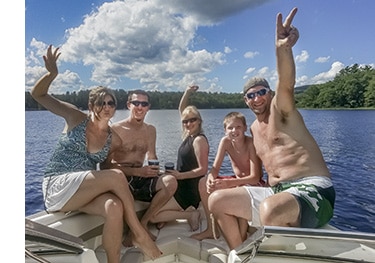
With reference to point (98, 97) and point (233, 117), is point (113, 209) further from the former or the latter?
point (233, 117)

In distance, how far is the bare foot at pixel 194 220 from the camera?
58.4 inches

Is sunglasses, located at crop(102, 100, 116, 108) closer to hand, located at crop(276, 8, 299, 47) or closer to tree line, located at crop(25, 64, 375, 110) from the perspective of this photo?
tree line, located at crop(25, 64, 375, 110)

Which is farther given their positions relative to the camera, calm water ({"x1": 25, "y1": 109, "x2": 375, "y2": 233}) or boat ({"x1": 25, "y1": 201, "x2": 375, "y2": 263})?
calm water ({"x1": 25, "y1": 109, "x2": 375, "y2": 233})

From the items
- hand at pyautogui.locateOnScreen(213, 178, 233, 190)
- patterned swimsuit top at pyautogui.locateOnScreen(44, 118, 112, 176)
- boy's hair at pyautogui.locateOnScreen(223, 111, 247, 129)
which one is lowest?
hand at pyautogui.locateOnScreen(213, 178, 233, 190)

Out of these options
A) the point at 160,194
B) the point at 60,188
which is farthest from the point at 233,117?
the point at 60,188

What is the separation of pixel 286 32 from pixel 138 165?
2.85ft

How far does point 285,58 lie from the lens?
103 centimetres

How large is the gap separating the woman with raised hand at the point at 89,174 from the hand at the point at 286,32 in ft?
2.25

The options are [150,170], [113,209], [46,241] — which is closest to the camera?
[46,241]

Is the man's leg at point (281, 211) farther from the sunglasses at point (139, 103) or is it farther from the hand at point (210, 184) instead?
the sunglasses at point (139, 103)

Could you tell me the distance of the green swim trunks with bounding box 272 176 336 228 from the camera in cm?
105

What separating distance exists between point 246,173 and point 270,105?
13.0 inches

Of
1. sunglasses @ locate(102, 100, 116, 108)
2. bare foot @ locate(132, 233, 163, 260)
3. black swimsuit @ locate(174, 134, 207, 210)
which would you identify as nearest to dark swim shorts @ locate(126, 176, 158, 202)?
black swimsuit @ locate(174, 134, 207, 210)

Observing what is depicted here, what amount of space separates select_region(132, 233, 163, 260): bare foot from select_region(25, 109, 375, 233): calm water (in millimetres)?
412
